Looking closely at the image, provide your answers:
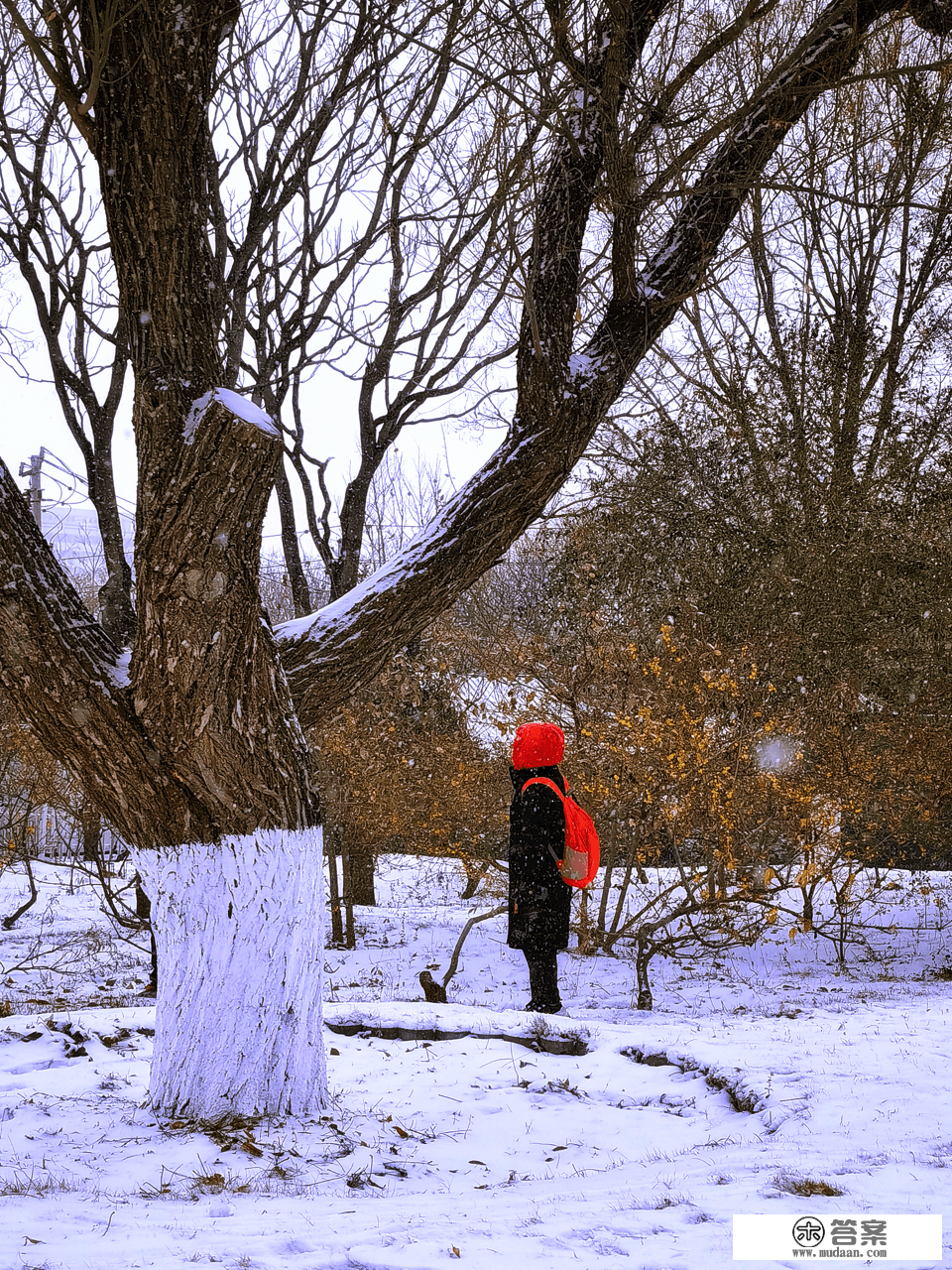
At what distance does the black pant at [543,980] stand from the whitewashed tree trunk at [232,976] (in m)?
2.37

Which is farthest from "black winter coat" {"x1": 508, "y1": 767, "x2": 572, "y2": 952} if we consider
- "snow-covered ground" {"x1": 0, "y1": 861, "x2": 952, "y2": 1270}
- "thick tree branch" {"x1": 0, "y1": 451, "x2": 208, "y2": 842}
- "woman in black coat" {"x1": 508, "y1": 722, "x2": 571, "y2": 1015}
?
"thick tree branch" {"x1": 0, "y1": 451, "x2": 208, "y2": 842}

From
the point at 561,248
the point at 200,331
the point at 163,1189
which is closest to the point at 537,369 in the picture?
the point at 561,248

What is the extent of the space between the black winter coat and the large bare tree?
193 cm

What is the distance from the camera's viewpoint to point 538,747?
5.60 m

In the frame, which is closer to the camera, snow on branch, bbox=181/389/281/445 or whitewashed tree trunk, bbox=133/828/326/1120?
snow on branch, bbox=181/389/281/445

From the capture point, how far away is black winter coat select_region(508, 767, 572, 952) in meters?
5.52

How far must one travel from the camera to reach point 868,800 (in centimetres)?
854

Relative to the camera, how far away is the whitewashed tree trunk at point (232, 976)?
3.51m

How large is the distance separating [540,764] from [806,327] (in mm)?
8719

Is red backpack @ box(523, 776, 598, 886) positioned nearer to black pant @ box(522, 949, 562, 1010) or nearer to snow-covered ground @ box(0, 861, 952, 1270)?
black pant @ box(522, 949, 562, 1010)

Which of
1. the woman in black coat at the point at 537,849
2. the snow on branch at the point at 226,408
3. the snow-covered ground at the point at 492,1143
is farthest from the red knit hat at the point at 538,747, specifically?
the snow on branch at the point at 226,408

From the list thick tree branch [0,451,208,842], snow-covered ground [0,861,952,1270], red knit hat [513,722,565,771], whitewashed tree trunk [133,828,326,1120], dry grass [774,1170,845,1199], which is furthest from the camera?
red knit hat [513,722,565,771]

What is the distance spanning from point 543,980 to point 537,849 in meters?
0.91

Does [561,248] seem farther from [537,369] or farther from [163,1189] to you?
[163,1189]
